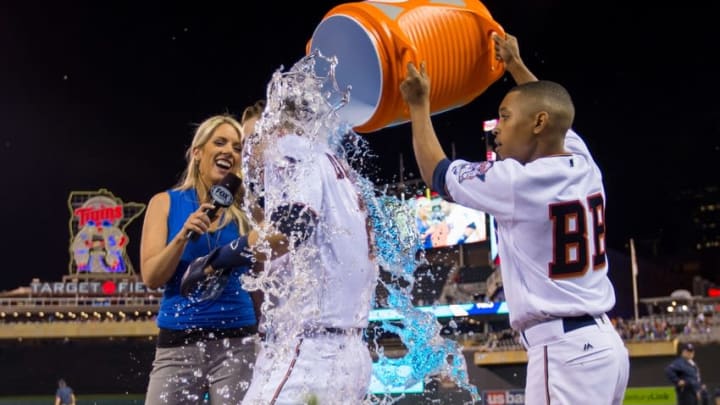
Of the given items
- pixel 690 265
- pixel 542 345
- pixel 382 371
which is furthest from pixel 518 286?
pixel 690 265

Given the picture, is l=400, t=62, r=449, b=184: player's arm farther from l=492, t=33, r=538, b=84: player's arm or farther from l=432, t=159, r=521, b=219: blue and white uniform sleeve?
l=492, t=33, r=538, b=84: player's arm

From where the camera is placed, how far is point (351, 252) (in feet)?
8.04

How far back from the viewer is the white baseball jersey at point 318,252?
2.34 meters

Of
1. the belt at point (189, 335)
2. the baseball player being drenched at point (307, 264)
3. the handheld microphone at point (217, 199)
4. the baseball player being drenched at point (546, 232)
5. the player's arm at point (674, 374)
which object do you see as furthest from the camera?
the player's arm at point (674, 374)

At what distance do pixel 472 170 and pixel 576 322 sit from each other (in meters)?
0.63

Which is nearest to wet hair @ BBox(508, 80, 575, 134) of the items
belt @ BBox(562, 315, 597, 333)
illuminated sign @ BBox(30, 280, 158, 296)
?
belt @ BBox(562, 315, 597, 333)

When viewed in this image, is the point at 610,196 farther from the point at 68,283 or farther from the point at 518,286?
the point at 518,286

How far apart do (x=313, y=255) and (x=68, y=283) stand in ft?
157

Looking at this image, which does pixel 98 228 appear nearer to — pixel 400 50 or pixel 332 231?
pixel 400 50

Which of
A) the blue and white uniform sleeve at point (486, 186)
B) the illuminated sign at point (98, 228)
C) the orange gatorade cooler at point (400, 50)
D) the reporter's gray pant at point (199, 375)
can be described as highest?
the illuminated sign at point (98, 228)

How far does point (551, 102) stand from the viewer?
2.57m

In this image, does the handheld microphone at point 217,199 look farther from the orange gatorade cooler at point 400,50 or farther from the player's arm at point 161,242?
the orange gatorade cooler at point 400,50

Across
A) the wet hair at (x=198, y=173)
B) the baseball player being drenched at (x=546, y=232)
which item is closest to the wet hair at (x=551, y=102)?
the baseball player being drenched at (x=546, y=232)

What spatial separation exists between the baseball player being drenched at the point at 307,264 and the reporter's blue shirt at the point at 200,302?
0.66 meters
